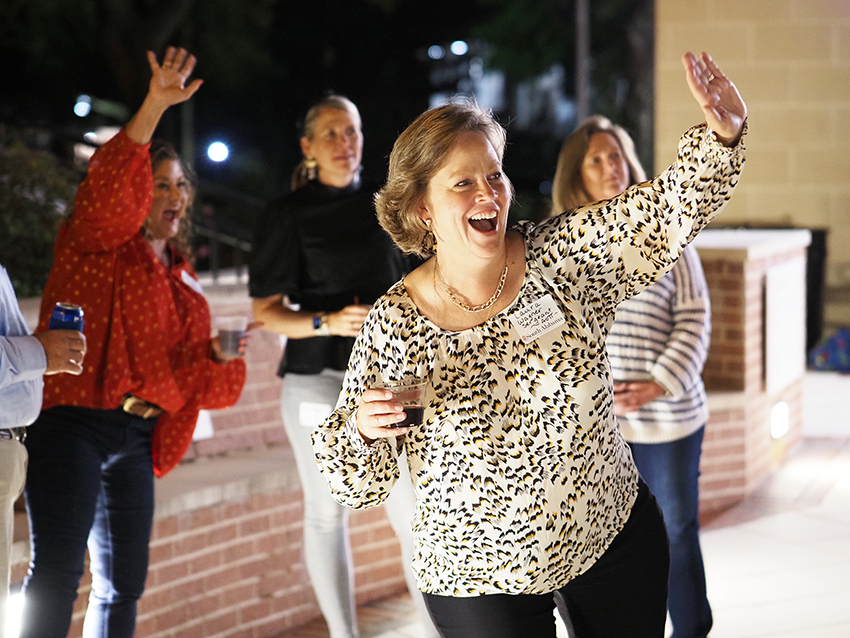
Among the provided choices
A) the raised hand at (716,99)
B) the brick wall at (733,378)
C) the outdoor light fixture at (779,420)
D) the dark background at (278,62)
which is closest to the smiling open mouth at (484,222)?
the raised hand at (716,99)

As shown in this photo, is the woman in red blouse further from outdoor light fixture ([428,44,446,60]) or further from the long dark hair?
outdoor light fixture ([428,44,446,60])

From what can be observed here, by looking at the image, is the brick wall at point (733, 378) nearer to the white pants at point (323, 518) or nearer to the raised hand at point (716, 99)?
the white pants at point (323, 518)

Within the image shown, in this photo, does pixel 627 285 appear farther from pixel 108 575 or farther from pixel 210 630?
pixel 210 630

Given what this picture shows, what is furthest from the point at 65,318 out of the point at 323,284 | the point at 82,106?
the point at 82,106

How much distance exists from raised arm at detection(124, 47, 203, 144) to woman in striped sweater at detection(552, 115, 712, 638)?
1473mm

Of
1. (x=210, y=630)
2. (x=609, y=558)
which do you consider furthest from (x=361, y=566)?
(x=609, y=558)

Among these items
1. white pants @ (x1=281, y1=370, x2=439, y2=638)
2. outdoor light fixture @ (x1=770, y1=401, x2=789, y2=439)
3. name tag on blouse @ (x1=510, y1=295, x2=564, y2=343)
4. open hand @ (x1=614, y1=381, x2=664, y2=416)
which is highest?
name tag on blouse @ (x1=510, y1=295, x2=564, y2=343)

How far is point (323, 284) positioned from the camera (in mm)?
3617

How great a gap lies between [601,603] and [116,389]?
1613mm

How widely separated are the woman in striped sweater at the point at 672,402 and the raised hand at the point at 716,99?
1324 millimetres

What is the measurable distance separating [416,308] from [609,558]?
67 cm

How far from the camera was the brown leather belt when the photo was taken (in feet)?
10.3

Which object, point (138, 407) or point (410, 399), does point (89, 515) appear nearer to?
point (138, 407)

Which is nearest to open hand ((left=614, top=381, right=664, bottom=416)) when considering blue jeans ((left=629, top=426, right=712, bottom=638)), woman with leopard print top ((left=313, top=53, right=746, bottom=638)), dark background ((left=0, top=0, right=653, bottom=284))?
blue jeans ((left=629, top=426, right=712, bottom=638))
